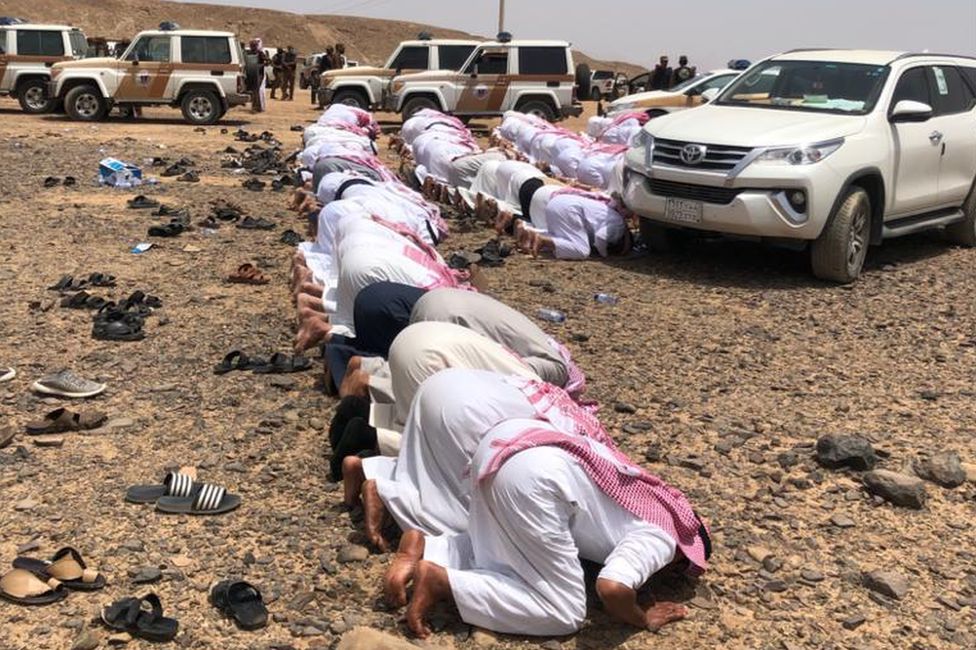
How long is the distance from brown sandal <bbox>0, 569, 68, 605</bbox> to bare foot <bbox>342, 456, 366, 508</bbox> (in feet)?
3.48

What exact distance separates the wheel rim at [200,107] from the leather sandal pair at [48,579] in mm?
17824

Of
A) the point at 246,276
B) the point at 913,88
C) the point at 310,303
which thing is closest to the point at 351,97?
the point at 246,276

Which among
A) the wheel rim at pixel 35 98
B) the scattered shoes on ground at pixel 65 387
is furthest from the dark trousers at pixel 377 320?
the wheel rim at pixel 35 98

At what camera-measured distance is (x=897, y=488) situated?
12.8ft

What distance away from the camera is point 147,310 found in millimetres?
6344

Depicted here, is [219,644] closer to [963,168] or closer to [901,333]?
[901,333]

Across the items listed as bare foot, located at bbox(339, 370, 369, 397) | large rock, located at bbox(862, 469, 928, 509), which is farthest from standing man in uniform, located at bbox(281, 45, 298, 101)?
large rock, located at bbox(862, 469, 928, 509)

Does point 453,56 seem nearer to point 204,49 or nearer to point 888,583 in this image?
point 204,49

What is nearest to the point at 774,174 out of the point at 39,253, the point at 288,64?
the point at 39,253

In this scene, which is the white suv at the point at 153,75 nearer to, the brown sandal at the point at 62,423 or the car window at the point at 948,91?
the car window at the point at 948,91

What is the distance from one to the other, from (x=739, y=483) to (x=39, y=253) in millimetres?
6477

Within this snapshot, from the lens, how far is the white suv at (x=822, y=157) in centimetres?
707

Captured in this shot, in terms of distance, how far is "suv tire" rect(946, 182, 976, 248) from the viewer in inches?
348

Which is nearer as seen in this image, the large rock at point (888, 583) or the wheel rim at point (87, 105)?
the large rock at point (888, 583)
